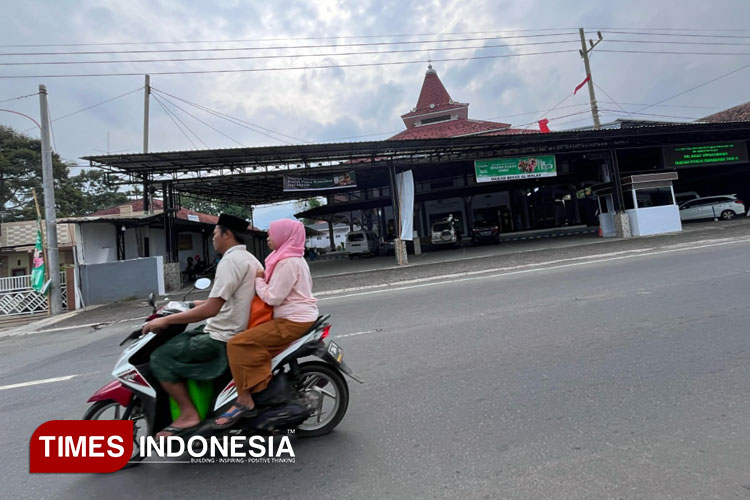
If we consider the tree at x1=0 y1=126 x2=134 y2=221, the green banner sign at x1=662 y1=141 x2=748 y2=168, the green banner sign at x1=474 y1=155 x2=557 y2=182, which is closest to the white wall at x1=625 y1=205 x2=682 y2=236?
the green banner sign at x1=662 y1=141 x2=748 y2=168

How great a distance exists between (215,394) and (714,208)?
2946 centimetres

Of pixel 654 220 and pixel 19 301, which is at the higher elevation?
pixel 654 220

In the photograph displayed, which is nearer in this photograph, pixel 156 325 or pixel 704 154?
pixel 156 325

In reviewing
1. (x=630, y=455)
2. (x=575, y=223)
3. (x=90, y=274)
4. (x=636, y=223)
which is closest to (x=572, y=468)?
(x=630, y=455)

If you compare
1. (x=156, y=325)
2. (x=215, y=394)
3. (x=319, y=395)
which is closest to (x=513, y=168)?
(x=319, y=395)

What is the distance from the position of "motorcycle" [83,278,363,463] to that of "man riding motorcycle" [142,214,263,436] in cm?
7

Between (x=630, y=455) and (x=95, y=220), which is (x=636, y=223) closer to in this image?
(x=630, y=455)

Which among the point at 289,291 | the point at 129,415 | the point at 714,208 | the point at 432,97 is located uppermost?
the point at 432,97

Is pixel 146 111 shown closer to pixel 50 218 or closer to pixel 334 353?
pixel 50 218

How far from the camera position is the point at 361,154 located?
16125 mm

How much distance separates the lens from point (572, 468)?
2.28m

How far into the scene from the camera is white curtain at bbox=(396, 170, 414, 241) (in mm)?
16562

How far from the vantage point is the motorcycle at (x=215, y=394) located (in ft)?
8.28

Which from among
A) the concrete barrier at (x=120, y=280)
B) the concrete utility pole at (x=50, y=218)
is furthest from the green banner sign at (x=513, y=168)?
the concrete utility pole at (x=50, y=218)
